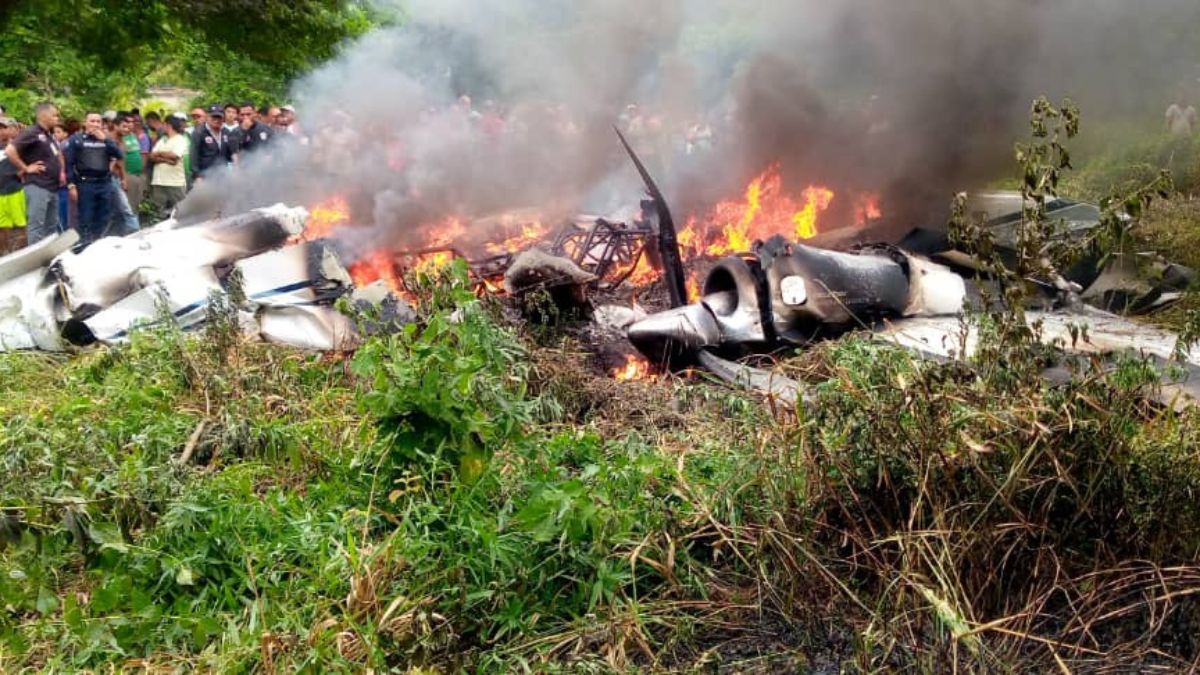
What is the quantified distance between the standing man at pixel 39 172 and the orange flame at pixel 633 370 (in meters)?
6.66

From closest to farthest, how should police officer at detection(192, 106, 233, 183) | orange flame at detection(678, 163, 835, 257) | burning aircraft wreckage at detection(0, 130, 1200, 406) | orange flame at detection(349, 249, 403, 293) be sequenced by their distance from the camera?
burning aircraft wreckage at detection(0, 130, 1200, 406) < orange flame at detection(349, 249, 403, 293) < orange flame at detection(678, 163, 835, 257) < police officer at detection(192, 106, 233, 183)

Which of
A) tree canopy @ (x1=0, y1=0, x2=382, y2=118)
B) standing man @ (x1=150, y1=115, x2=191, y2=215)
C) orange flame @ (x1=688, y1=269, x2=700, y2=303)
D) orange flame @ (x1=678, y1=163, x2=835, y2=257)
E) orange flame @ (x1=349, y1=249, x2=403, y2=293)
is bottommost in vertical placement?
orange flame @ (x1=678, y1=163, x2=835, y2=257)

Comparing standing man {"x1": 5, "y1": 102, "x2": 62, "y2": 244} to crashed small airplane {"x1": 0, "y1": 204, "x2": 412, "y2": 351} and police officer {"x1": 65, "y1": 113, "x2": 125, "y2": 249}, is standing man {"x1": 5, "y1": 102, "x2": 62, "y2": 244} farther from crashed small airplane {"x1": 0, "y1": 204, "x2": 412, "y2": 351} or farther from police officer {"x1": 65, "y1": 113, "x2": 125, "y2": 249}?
crashed small airplane {"x1": 0, "y1": 204, "x2": 412, "y2": 351}

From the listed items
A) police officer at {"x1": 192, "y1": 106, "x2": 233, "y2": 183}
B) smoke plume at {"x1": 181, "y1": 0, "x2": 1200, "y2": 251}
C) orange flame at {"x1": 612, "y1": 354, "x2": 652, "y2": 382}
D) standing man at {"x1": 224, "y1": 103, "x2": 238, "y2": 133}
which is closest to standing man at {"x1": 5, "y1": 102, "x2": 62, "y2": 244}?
smoke plume at {"x1": 181, "y1": 0, "x2": 1200, "y2": 251}

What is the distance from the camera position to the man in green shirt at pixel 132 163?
11.7m

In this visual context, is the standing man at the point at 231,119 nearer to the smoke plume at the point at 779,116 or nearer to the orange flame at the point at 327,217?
the smoke plume at the point at 779,116

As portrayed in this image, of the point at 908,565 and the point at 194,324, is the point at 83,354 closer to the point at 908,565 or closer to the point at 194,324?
the point at 194,324

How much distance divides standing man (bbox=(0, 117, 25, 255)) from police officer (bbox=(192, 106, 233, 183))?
1879 mm

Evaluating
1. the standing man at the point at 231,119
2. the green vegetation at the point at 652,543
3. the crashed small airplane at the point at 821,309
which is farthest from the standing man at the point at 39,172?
the green vegetation at the point at 652,543

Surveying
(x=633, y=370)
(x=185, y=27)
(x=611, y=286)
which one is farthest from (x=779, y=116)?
(x=185, y=27)

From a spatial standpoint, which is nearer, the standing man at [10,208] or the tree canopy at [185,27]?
the tree canopy at [185,27]

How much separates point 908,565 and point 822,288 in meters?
3.28

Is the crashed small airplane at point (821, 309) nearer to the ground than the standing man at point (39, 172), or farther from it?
nearer to the ground

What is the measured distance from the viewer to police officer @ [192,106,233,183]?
1144 cm
